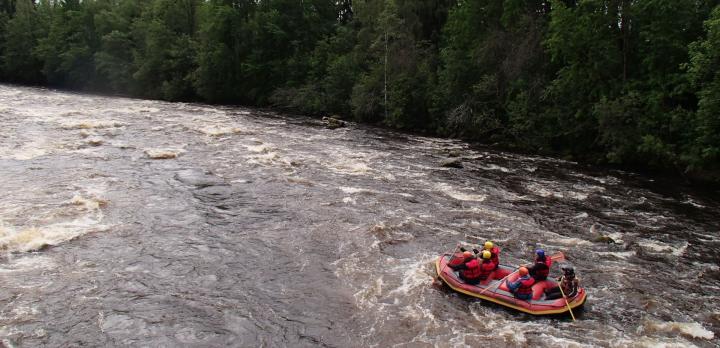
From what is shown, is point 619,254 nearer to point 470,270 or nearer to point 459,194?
point 470,270

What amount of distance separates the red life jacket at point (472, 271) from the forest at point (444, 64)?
516 inches

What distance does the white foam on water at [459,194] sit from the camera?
17594 millimetres

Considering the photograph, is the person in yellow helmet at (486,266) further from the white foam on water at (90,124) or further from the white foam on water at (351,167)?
the white foam on water at (90,124)

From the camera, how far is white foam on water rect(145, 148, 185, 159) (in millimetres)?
22377

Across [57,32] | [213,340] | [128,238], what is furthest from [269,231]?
[57,32]

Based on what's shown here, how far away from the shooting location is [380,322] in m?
9.81

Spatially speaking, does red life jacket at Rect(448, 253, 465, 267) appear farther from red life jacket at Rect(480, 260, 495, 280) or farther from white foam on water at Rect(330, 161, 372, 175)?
white foam on water at Rect(330, 161, 372, 175)

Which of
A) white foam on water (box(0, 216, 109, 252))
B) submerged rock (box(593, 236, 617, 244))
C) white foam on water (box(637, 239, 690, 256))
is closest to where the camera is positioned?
white foam on water (box(0, 216, 109, 252))

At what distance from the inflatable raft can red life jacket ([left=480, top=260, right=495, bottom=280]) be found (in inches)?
3.7

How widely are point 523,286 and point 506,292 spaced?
1.18 ft

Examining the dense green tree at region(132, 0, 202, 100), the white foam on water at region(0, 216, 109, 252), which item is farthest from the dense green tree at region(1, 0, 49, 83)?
the white foam on water at region(0, 216, 109, 252)

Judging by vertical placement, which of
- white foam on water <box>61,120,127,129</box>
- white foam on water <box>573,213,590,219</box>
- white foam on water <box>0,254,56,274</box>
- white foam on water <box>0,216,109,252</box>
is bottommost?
white foam on water <box>0,254,56,274</box>

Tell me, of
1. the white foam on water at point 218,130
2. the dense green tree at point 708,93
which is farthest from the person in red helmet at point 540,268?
the white foam on water at point 218,130

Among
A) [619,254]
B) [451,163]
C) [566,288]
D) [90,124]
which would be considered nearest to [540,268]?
[566,288]
